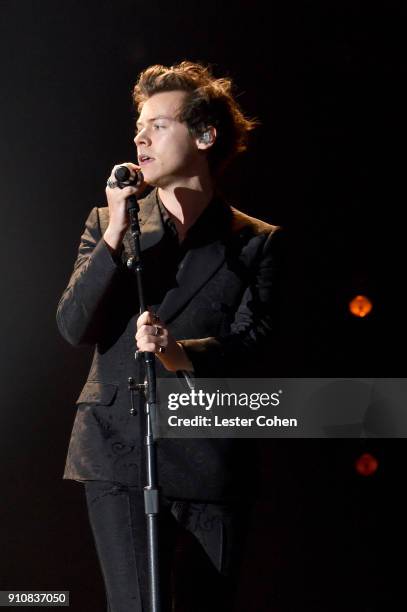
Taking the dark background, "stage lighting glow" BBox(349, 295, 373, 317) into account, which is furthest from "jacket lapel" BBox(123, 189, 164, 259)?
"stage lighting glow" BBox(349, 295, 373, 317)

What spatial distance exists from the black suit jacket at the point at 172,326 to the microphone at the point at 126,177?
0.51 feet

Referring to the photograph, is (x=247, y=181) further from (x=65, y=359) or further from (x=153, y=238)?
(x=153, y=238)

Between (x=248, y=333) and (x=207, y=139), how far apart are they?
486 millimetres

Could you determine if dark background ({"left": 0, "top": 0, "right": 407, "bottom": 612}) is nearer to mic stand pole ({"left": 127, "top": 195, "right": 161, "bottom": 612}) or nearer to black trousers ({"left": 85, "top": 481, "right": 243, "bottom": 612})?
black trousers ({"left": 85, "top": 481, "right": 243, "bottom": 612})

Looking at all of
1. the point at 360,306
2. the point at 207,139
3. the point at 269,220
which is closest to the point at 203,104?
the point at 207,139

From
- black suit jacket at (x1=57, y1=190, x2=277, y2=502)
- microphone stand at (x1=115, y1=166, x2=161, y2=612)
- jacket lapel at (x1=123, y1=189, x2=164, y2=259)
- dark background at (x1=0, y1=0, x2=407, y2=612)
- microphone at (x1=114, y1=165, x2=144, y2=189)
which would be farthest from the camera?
dark background at (x1=0, y1=0, x2=407, y2=612)

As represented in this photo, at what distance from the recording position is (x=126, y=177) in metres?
1.94

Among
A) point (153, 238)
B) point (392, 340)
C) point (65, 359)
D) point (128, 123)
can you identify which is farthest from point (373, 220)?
point (153, 238)

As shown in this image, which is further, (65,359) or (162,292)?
(65,359)

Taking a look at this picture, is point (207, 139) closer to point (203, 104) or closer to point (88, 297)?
point (203, 104)

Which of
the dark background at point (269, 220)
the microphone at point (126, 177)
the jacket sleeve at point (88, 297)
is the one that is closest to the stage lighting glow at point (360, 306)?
the dark background at point (269, 220)

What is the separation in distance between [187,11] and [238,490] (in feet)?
5.85

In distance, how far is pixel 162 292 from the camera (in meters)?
2.17

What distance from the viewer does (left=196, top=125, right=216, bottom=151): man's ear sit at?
88.7 inches
